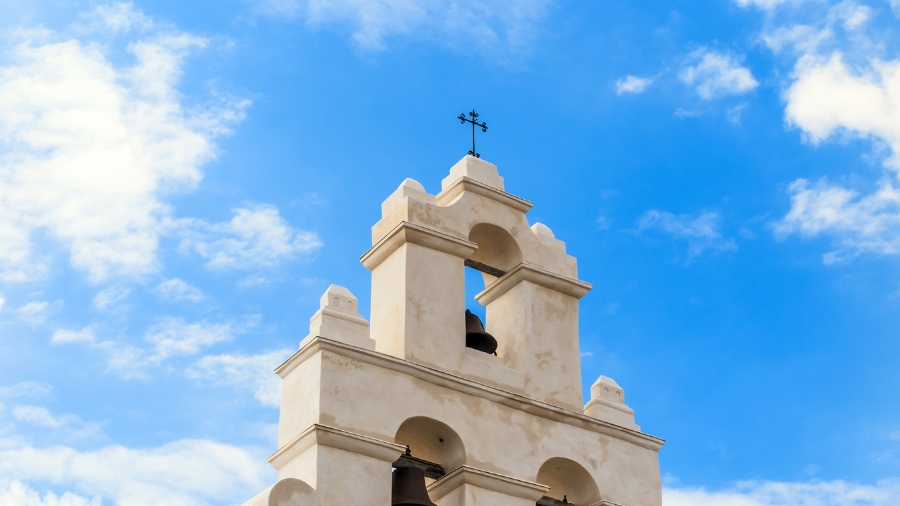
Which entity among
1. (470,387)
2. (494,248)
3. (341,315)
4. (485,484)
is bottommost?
(485,484)

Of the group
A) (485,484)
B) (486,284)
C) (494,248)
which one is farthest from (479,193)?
(485,484)

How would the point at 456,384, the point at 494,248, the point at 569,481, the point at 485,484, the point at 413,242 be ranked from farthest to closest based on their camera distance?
1. the point at 494,248
2. the point at 569,481
3. the point at 413,242
4. the point at 456,384
5. the point at 485,484

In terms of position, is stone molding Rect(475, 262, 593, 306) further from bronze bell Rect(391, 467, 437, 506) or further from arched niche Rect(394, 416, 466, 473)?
bronze bell Rect(391, 467, 437, 506)

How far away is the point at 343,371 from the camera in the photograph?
50.1 ft

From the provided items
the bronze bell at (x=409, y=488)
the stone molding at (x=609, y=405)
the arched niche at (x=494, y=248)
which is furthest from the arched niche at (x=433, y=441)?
the arched niche at (x=494, y=248)

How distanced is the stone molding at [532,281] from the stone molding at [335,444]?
9.69 ft

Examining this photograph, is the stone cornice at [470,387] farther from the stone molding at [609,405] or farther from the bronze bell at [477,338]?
the bronze bell at [477,338]

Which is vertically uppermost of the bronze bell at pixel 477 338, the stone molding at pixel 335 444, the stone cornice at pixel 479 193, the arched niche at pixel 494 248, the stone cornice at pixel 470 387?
the stone cornice at pixel 479 193

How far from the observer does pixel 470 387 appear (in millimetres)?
16062

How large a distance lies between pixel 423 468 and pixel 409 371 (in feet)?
3.31

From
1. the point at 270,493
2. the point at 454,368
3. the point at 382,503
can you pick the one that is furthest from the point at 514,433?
the point at 270,493

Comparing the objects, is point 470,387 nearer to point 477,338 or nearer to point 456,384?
point 456,384

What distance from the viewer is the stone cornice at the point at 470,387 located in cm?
1533

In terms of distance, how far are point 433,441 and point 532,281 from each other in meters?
2.44
